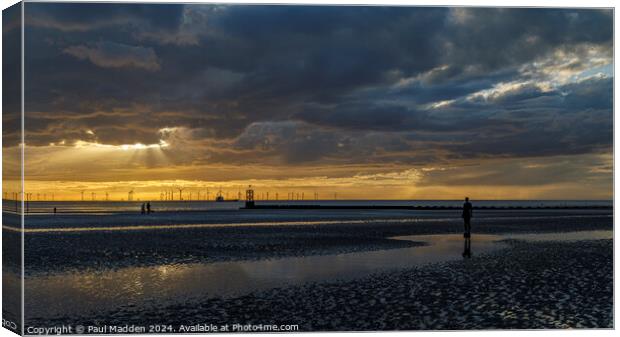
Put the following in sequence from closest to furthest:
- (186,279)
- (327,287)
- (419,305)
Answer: (419,305), (327,287), (186,279)

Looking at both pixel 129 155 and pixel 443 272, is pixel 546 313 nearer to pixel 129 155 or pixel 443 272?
pixel 443 272

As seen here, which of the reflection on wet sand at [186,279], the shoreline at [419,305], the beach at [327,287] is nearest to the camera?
the shoreline at [419,305]

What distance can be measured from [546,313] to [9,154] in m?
14.1

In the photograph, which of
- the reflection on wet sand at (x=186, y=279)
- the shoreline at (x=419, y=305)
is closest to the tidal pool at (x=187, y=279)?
the reflection on wet sand at (x=186, y=279)

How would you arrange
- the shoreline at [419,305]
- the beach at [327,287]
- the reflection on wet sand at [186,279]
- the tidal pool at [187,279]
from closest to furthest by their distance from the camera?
the shoreline at [419,305] → the beach at [327,287] → the tidal pool at [187,279] → the reflection on wet sand at [186,279]

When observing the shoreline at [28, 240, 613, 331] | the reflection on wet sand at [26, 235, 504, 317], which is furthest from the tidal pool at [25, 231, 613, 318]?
the shoreline at [28, 240, 613, 331]

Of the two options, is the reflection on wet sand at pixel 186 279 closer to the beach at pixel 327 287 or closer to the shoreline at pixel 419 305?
the beach at pixel 327 287

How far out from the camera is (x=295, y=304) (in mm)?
17812

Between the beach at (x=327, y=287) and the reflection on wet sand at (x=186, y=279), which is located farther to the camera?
the reflection on wet sand at (x=186, y=279)

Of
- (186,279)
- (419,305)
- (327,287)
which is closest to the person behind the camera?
(419,305)

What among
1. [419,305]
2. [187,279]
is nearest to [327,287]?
[419,305]

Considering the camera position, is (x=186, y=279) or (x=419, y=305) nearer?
(x=419, y=305)

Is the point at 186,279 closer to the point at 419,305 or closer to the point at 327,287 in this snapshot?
the point at 327,287

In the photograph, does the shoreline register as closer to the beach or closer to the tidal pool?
the beach
